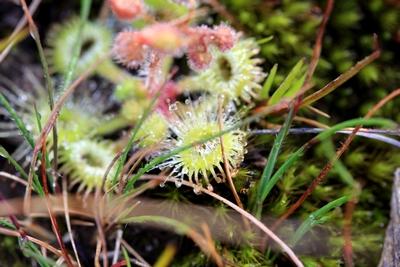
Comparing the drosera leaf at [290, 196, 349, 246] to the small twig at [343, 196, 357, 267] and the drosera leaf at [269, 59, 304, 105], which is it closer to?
the small twig at [343, 196, 357, 267]

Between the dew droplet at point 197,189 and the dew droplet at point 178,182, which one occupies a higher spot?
the dew droplet at point 178,182

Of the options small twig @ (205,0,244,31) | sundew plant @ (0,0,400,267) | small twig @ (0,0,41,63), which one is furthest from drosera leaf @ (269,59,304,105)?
small twig @ (0,0,41,63)

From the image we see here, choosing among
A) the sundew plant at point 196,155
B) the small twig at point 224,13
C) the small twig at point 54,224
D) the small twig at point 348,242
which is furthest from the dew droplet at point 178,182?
the small twig at point 224,13

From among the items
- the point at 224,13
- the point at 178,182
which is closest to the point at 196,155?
the point at 178,182

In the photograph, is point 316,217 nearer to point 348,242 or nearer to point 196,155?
point 348,242

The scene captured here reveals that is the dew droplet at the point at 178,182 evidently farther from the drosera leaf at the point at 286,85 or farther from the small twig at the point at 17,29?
the small twig at the point at 17,29

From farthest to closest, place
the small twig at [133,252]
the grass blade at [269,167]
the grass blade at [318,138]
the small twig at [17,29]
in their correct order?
the small twig at [17,29] → the small twig at [133,252] → the grass blade at [269,167] → the grass blade at [318,138]

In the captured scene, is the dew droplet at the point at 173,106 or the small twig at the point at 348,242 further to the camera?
the dew droplet at the point at 173,106

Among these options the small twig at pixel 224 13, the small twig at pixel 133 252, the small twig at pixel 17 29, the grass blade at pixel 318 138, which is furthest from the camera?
the small twig at pixel 224 13
